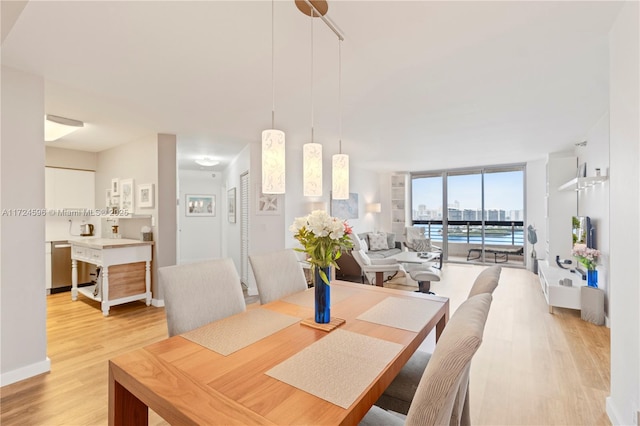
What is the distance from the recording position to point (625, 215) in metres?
1.75

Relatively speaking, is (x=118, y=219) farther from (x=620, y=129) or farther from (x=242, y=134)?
(x=620, y=129)

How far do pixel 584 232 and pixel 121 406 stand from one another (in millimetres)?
5063

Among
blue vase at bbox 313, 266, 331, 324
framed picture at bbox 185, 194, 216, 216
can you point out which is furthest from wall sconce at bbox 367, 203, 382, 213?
blue vase at bbox 313, 266, 331, 324

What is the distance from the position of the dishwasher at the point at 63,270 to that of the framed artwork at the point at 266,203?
9.49 feet

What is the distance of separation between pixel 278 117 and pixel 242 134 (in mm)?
996

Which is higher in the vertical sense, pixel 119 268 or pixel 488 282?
pixel 488 282

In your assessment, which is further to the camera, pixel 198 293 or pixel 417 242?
pixel 417 242

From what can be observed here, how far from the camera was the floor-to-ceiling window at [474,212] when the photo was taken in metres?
7.38

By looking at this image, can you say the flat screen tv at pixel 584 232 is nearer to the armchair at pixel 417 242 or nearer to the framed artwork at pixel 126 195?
the armchair at pixel 417 242

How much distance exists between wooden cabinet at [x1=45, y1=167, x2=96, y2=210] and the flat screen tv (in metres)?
7.80

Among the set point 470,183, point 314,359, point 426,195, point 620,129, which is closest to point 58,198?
point 314,359

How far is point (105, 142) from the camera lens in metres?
4.77

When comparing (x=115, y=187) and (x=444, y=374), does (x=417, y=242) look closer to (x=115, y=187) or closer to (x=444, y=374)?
(x=115, y=187)

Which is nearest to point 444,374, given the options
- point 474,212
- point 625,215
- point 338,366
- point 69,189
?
point 338,366
